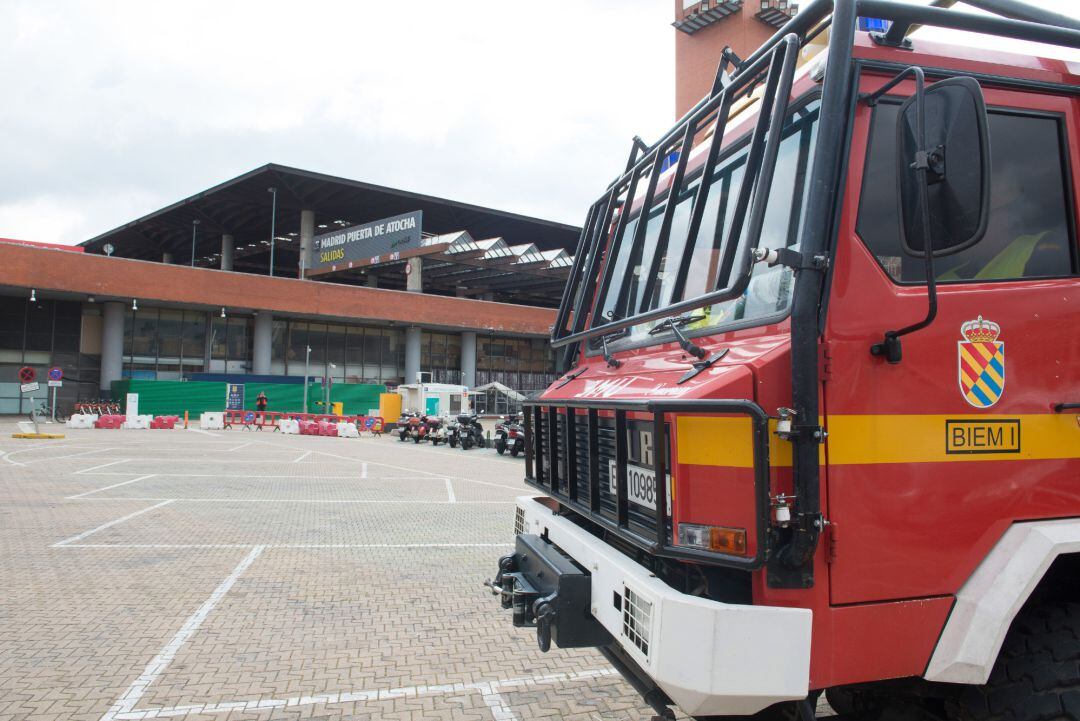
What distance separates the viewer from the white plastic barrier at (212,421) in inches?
1280

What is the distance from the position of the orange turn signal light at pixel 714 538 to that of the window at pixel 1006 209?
3.55 ft

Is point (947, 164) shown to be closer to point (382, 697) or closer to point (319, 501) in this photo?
point (382, 697)

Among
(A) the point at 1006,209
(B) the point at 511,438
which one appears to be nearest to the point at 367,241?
(B) the point at 511,438

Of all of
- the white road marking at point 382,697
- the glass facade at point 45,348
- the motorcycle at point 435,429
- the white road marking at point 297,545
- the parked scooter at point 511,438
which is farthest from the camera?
the glass facade at point 45,348

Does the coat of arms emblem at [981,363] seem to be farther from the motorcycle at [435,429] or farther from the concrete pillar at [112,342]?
the concrete pillar at [112,342]

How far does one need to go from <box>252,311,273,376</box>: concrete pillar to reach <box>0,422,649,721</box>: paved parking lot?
31.0m

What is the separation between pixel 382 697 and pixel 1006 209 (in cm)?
387

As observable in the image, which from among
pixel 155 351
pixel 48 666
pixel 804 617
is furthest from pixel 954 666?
pixel 155 351

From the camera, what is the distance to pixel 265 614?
5492mm

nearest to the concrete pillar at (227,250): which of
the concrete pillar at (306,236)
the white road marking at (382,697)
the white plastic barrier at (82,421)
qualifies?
the concrete pillar at (306,236)

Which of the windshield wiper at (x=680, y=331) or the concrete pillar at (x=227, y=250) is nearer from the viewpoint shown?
the windshield wiper at (x=680, y=331)

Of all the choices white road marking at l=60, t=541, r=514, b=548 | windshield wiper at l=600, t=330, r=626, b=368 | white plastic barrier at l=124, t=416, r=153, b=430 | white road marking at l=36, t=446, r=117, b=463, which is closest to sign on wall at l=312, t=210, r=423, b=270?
white plastic barrier at l=124, t=416, r=153, b=430

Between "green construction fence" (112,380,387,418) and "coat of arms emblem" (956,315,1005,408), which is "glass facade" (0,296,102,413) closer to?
"green construction fence" (112,380,387,418)

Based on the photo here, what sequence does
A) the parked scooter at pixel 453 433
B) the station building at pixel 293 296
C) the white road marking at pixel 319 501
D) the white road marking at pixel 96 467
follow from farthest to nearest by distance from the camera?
1. the station building at pixel 293 296
2. the parked scooter at pixel 453 433
3. the white road marking at pixel 96 467
4. the white road marking at pixel 319 501
